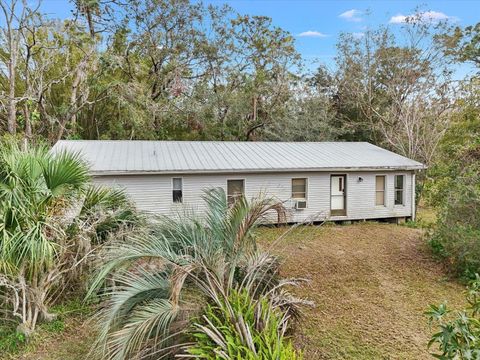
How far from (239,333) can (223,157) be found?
970 cm

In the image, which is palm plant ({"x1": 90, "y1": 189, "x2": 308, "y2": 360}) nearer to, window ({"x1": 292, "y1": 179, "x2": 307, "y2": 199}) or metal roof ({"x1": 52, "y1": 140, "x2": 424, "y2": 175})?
metal roof ({"x1": 52, "y1": 140, "x2": 424, "y2": 175})

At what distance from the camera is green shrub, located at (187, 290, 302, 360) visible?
8.91 feet

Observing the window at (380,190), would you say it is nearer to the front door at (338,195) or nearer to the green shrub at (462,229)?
the front door at (338,195)

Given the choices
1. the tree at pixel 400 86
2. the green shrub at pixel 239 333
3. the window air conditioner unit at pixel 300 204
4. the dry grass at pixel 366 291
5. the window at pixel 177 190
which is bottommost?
the dry grass at pixel 366 291

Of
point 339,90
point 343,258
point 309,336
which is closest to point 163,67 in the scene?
point 339,90

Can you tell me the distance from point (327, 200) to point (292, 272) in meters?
5.41

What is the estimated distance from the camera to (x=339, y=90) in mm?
21891

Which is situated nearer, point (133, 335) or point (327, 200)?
point (133, 335)

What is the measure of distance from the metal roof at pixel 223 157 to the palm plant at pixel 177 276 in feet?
23.4

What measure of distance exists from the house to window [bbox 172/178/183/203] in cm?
3

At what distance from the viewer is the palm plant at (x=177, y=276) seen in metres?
3.17

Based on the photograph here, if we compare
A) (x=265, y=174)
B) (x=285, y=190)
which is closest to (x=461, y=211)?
(x=285, y=190)

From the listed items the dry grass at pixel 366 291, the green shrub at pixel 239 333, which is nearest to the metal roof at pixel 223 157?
the dry grass at pixel 366 291

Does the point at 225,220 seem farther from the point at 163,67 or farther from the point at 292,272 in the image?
the point at 163,67
